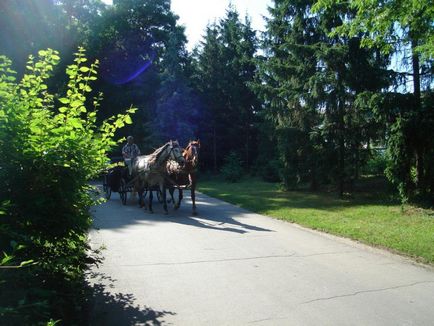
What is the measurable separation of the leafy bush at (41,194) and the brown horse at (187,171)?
324 inches

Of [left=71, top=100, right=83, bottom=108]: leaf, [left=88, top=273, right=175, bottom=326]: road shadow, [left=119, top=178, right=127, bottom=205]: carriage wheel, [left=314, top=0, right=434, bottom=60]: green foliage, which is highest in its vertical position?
[left=314, top=0, right=434, bottom=60]: green foliage

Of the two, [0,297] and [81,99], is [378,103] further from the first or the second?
[0,297]

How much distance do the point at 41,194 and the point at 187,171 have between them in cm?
948

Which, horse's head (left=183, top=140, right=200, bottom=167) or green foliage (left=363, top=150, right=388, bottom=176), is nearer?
horse's head (left=183, top=140, right=200, bottom=167)

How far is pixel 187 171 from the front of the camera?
1356 cm

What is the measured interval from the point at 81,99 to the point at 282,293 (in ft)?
12.4

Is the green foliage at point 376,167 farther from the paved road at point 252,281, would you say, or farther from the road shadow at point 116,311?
the road shadow at point 116,311

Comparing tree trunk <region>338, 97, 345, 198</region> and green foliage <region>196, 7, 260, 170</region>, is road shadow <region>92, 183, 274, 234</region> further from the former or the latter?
green foliage <region>196, 7, 260, 170</region>

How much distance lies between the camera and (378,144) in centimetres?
1752

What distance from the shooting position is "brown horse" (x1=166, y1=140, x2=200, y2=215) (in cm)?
1335

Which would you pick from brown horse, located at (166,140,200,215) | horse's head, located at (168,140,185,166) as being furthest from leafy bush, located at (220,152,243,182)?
horse's head, located at (168,140,185,166)

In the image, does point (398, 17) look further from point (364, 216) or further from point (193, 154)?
point (193, 154)

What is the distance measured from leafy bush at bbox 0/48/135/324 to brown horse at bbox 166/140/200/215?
8.22m

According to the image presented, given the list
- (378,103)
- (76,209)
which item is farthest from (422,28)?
(76,209)
